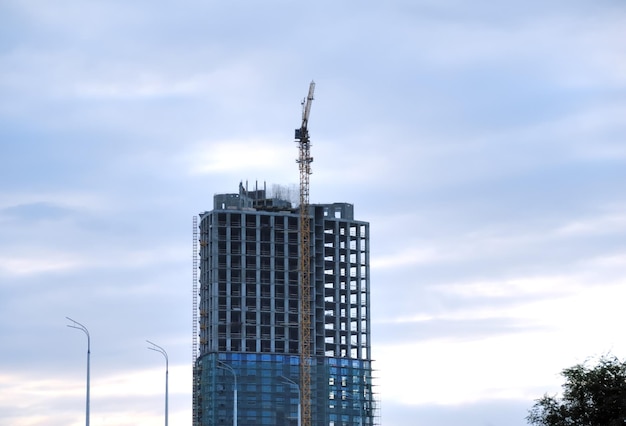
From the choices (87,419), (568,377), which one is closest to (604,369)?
(568,377)

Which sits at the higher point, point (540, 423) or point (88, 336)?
point (88, 336)

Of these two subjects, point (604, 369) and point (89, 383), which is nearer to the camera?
point (604, 369)

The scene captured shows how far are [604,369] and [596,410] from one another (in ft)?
12.8

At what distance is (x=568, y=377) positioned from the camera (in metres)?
126

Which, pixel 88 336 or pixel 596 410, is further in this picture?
pixel 88 336

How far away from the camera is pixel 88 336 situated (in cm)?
14350

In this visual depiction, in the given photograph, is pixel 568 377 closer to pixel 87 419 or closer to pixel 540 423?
pixel 540 423

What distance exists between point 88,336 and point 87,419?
9970 millimetres

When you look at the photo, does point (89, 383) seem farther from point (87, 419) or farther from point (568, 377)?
point (568, 377)

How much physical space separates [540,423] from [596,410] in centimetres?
588

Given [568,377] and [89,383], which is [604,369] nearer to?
[568,377]

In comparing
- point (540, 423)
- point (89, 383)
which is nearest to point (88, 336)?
point (89, 383)

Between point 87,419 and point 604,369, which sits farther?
point 87,419

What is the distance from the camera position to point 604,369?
12488cm
